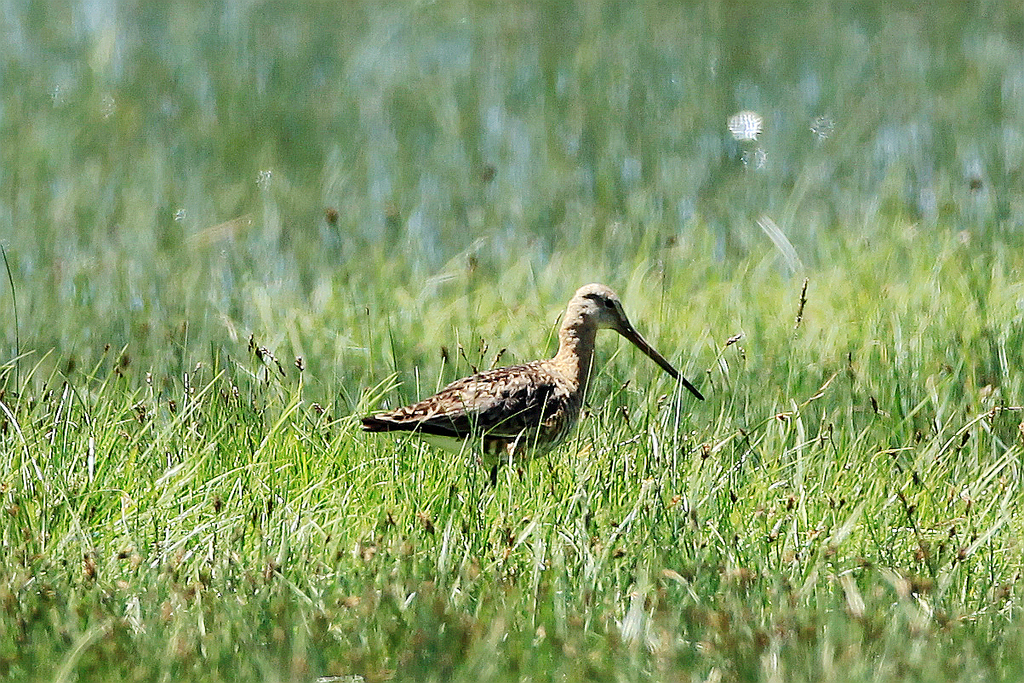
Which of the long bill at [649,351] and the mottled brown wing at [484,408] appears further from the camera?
the long bill at [649,351]

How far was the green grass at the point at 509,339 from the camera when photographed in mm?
4242

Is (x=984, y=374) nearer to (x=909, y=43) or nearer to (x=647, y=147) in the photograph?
(x=647, y=147)

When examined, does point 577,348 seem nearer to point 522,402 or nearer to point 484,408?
point 522,402

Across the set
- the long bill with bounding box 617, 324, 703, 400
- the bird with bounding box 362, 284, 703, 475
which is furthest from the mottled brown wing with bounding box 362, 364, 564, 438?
the long bill with bounding box 617, 324, 703, 400

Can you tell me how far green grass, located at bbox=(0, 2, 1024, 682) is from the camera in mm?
4242

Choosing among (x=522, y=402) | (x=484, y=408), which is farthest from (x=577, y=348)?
(x=484, y=408)

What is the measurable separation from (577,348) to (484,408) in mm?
865

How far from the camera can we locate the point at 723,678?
4.05 m

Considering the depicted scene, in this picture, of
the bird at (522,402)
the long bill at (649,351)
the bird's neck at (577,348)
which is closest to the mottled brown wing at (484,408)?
the bird at (522,402)

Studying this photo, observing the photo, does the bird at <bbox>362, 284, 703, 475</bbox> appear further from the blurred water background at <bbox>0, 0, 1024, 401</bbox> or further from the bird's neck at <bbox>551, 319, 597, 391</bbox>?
the blurred water background at <bbox>0, 0, 1024, 401</bbox>

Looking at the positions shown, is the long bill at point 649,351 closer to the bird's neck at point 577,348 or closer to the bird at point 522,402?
the bird at point 522,402

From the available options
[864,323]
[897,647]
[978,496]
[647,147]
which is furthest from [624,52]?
[897,647]

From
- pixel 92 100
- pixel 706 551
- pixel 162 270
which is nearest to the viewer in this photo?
pixel 706 551

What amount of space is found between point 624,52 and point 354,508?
5632mm
